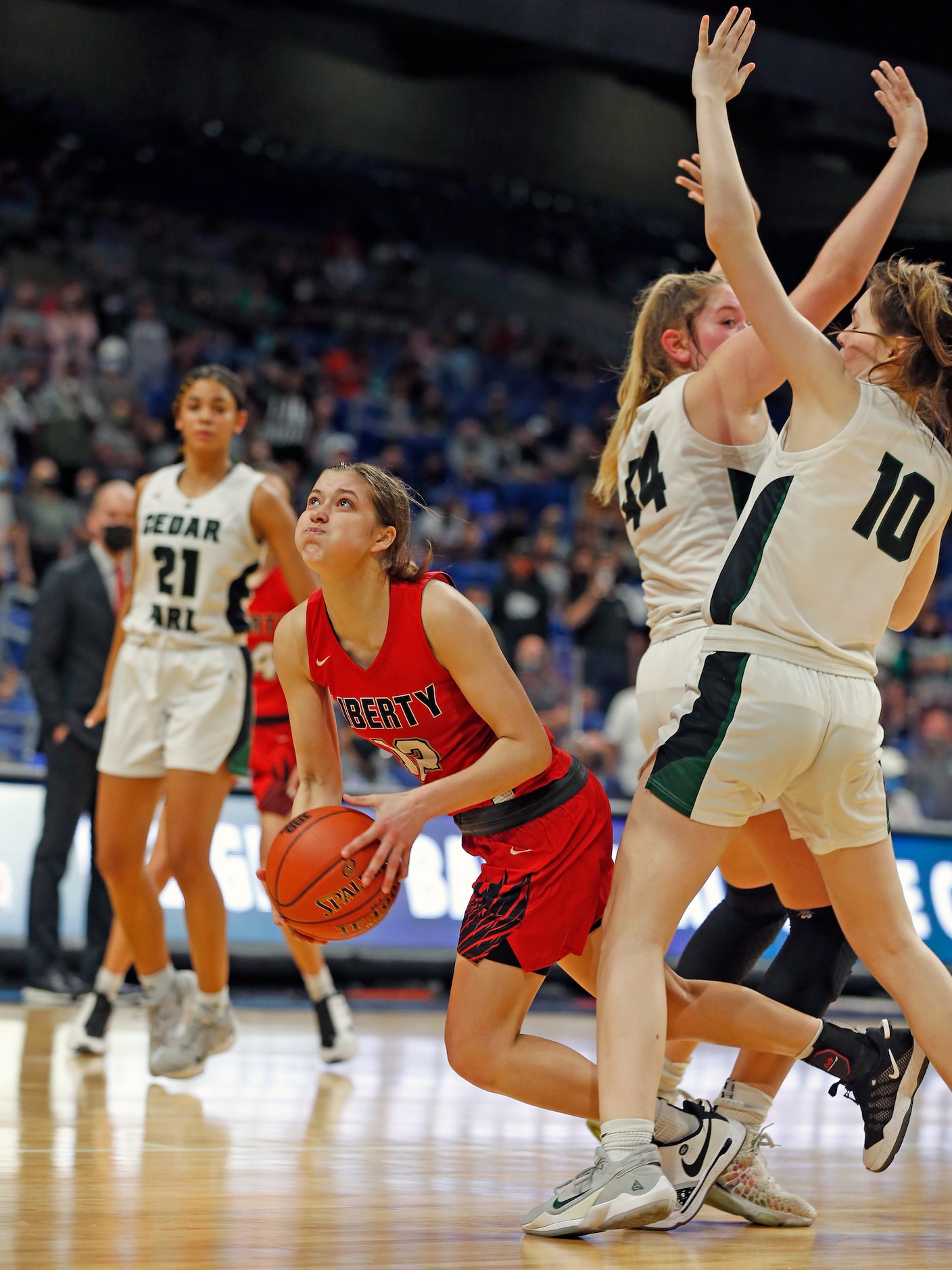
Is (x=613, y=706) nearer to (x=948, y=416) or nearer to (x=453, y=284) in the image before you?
(x=948, y=416)

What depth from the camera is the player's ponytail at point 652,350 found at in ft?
12.9

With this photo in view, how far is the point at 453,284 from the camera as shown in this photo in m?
22.1

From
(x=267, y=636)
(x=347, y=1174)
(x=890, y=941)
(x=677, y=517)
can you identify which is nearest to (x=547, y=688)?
(x=267, y=636)

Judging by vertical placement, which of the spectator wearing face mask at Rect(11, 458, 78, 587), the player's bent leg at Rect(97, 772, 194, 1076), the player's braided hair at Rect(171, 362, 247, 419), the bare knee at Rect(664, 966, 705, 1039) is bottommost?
the player's bent leg at Rect(97, 772, 194, 1076)

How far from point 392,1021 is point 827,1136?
3267mm

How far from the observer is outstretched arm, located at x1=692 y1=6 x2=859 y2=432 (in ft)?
9.99

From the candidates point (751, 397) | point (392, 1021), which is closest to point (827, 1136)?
point (751, 397)

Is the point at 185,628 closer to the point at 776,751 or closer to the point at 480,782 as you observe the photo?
the point at 480,782

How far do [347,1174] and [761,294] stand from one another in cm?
227

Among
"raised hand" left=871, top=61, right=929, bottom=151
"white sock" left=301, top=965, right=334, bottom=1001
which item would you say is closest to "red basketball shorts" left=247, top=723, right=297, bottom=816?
"white sock" left=301, top=965, right=334, bottom=1001

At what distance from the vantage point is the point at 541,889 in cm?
332

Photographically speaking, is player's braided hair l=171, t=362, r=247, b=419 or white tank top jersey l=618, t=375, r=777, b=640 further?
player's braided hair l=171, t=362, r=247, b=419

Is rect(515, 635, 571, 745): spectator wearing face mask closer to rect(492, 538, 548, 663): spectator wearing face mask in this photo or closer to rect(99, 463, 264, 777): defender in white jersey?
rect(492, 538, 548, 663): spectator wearing face mask

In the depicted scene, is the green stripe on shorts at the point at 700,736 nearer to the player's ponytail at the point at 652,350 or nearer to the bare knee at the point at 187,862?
the player's ponytail at the point at 652,350
